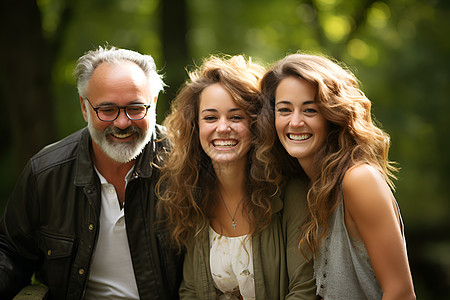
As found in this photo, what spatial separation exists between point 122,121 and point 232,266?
1153mm

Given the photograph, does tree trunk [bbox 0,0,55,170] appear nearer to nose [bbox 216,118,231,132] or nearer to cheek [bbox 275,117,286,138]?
nose [bbox 216,118,231,132]

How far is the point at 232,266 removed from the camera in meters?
2.71

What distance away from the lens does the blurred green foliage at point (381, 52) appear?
6266 millimetres

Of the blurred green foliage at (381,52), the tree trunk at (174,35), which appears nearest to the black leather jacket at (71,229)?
the blurred green foliage at (381,52)

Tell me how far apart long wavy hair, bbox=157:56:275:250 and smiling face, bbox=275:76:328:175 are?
22 centimetres

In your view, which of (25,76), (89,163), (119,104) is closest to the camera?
(119,104)

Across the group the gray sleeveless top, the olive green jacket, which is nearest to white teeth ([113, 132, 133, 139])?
the olive green jacket

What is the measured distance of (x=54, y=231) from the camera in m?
2.97

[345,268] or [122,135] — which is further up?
[122,135]

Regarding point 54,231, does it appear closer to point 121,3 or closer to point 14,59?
point 14,59

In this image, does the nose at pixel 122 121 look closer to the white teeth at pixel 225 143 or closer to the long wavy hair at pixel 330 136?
the white teeth at pixel 225 143

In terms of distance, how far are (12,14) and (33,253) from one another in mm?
3794

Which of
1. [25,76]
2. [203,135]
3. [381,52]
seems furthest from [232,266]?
[381,52]

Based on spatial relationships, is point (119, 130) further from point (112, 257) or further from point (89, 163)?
point (112, 257)
